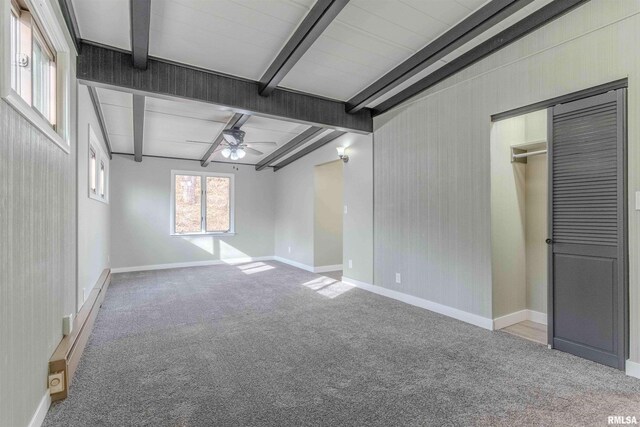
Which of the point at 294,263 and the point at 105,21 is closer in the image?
the point at 105,21

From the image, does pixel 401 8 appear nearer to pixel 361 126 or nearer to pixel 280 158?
pixel 361 126

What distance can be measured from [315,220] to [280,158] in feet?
5.90

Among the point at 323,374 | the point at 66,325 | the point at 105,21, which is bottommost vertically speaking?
the point at 323,374

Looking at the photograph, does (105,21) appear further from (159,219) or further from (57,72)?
(159,219)

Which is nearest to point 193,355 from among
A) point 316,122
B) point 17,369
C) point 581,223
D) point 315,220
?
point 17,369

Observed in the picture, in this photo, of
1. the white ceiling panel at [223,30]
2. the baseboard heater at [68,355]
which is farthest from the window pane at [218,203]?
the white ceiling panel at [223,30]

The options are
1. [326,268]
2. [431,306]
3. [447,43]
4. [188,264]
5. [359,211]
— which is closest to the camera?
[447,43]

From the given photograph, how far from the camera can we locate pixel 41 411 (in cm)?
182

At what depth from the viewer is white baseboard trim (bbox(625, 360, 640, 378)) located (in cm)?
230

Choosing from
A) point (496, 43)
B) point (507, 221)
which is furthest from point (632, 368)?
point (496, 43)

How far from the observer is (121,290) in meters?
5.06

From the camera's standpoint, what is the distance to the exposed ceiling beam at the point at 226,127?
4.50 meters

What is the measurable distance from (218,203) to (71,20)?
550 cm

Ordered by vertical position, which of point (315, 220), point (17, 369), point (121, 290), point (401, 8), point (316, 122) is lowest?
point (121, 290)
